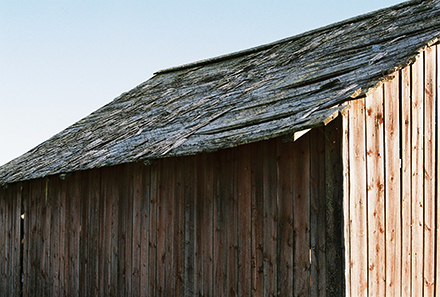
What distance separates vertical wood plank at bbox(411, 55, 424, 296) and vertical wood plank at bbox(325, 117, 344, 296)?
130cm

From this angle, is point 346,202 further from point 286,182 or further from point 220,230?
point 220,230

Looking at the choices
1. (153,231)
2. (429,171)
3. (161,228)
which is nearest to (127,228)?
(153,231)

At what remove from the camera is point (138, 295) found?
28.2ft

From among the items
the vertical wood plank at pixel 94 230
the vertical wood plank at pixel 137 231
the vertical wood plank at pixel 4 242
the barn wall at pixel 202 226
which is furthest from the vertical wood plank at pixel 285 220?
the vertical wood plank at pixel 4 242

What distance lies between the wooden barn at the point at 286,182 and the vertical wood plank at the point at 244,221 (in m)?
0.02

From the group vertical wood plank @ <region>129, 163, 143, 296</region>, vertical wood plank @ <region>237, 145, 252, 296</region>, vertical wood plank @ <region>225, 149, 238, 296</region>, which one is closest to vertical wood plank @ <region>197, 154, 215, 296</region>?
vertical wood plank @ <region>225, 149, 238, 296</region>

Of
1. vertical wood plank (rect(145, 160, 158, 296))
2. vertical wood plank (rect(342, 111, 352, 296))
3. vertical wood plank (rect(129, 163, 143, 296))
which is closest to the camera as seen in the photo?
vertical wood plank (rect(342, 111, 352, 296))

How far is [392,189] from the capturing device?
659 cm

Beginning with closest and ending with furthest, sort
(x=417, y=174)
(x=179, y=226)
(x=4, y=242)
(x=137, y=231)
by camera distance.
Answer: (x=417, y=174) → (x=179, y=226) → (x=137, y=231) → (x=4, y=242)

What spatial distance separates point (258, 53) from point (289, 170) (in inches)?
226

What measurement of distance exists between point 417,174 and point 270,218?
1.89 m

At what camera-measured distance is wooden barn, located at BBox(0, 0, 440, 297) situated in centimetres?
610

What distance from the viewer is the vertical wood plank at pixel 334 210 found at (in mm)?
5926

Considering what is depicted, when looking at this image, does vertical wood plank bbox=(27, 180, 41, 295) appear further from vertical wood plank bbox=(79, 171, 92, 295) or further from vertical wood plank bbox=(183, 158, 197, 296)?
vertical wood plank bbox=(183, 158, 197, 296)
